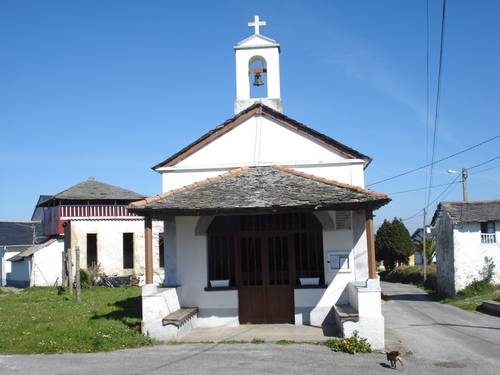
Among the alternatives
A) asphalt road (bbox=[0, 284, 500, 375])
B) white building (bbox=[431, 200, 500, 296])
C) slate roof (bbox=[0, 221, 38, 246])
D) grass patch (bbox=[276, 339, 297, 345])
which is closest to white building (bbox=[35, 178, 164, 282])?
white building (bbox=[431, 200, 500, 296])

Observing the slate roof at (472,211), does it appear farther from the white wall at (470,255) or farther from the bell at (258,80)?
the bell at (258,80)

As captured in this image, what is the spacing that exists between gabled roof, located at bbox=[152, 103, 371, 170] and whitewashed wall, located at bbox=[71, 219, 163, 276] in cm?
1791

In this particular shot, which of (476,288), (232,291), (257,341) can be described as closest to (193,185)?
(232,291)

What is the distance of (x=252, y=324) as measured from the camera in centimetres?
1423

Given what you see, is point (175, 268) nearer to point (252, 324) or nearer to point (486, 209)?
point (252, 324)

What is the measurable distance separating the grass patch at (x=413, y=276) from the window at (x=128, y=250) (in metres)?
19.1

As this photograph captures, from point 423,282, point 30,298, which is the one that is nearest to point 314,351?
point 30,298

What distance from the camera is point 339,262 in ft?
46.3

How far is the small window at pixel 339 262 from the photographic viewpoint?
46.2 feet

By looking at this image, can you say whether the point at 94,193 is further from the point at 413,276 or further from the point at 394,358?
the point at 394,358

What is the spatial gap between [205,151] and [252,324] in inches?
194

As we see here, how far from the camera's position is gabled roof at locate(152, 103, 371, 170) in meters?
15.2

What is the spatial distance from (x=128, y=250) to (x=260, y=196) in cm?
2264

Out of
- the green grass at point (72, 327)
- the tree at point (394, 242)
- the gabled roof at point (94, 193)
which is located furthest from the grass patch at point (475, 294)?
the tree at point (394, 242)
